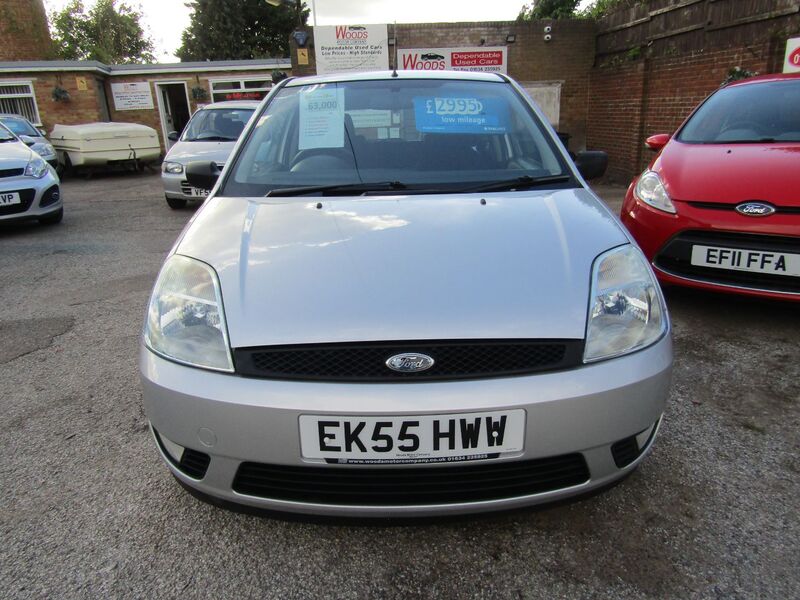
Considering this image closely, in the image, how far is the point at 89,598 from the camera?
4.87 feet

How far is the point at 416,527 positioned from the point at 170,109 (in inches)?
733

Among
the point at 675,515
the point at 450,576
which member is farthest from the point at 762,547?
the point at 450,576

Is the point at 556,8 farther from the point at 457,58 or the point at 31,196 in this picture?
the point at 31,196

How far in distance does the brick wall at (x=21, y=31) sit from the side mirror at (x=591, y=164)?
28.1 meters

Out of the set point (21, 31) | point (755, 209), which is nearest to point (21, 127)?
point (755, 209)

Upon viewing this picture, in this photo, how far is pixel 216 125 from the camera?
830 cm

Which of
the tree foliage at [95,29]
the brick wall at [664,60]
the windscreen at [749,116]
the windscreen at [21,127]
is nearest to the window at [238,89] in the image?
the windscreen at [21,127]

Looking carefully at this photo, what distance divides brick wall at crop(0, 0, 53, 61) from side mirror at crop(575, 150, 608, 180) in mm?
28098

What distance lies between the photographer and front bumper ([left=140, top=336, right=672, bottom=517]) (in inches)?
52.6

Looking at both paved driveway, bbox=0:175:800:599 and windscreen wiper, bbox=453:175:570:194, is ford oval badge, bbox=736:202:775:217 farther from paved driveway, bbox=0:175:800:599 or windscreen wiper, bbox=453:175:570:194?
windscreen wiper, bbox=453:175:570:194

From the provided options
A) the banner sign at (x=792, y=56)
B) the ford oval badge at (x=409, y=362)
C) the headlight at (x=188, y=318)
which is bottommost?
the ford oval badge at (x=409, y=362)

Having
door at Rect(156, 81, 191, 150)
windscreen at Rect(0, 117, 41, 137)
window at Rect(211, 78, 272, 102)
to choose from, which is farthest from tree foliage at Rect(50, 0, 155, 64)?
windscreen at Rect(0, 117, 41, 137)

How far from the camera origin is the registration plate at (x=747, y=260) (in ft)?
9.62

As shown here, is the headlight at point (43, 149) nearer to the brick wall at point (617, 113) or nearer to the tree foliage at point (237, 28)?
the brick wall at point (617, 113)
